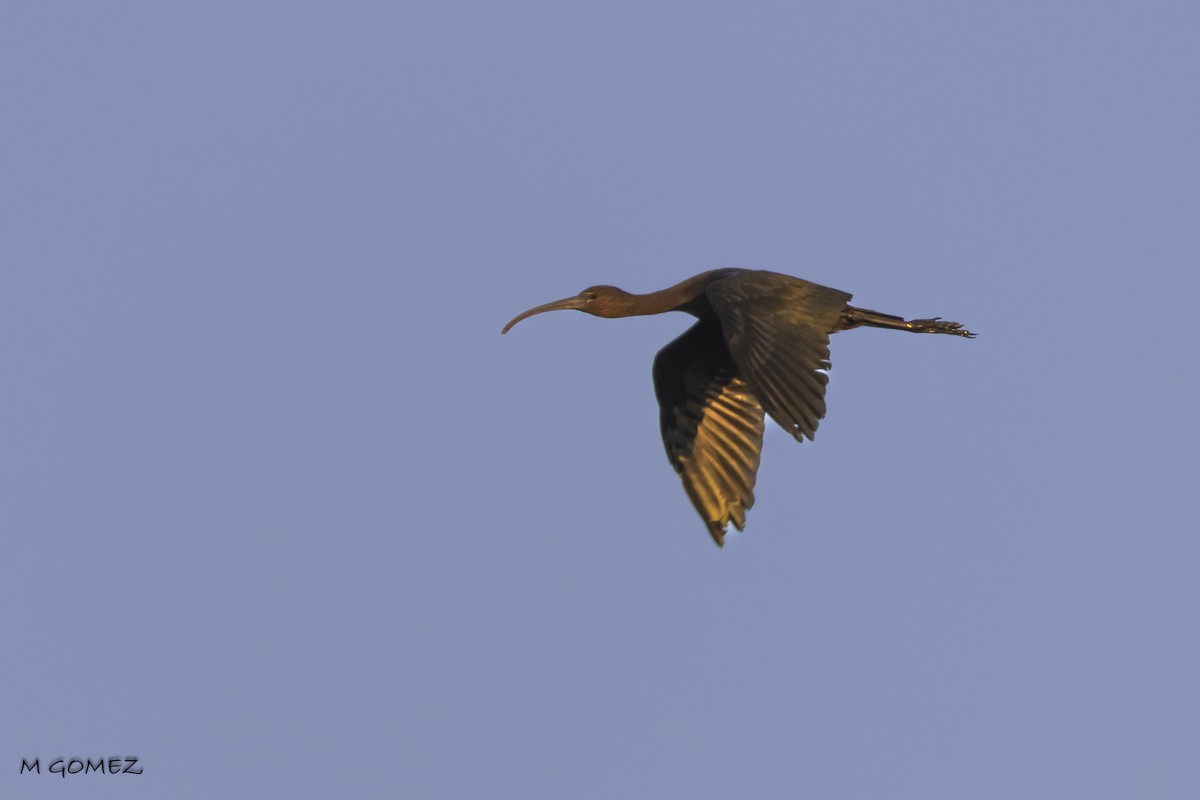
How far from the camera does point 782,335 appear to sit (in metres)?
15.2

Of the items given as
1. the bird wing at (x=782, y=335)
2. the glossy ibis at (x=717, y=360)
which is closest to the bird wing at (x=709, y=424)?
the glossy ibis at (x=717, y=360)

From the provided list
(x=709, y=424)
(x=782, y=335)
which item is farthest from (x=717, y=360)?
(x=782, y=335)

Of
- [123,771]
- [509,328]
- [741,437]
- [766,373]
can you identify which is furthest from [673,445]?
[123,771]

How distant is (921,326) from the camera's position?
→ 1817cm

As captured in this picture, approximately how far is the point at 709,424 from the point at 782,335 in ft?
9.55

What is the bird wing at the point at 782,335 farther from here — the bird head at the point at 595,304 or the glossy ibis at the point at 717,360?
the bird head at the point at 595,304

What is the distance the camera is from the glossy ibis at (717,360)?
15.8 m

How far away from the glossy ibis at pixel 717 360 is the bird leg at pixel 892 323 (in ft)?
0.03

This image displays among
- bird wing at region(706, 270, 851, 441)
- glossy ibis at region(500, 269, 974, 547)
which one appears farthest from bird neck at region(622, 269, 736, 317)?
bird wing at region(706, 270, 851, 441)

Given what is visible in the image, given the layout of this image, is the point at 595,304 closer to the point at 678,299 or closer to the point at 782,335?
the point at 678,299

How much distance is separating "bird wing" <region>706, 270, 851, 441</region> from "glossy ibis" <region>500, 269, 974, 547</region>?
2 centimetres

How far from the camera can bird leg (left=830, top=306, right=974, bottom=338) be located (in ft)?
56.5

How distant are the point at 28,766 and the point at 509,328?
236 inches

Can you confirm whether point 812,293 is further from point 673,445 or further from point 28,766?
point 28,766
